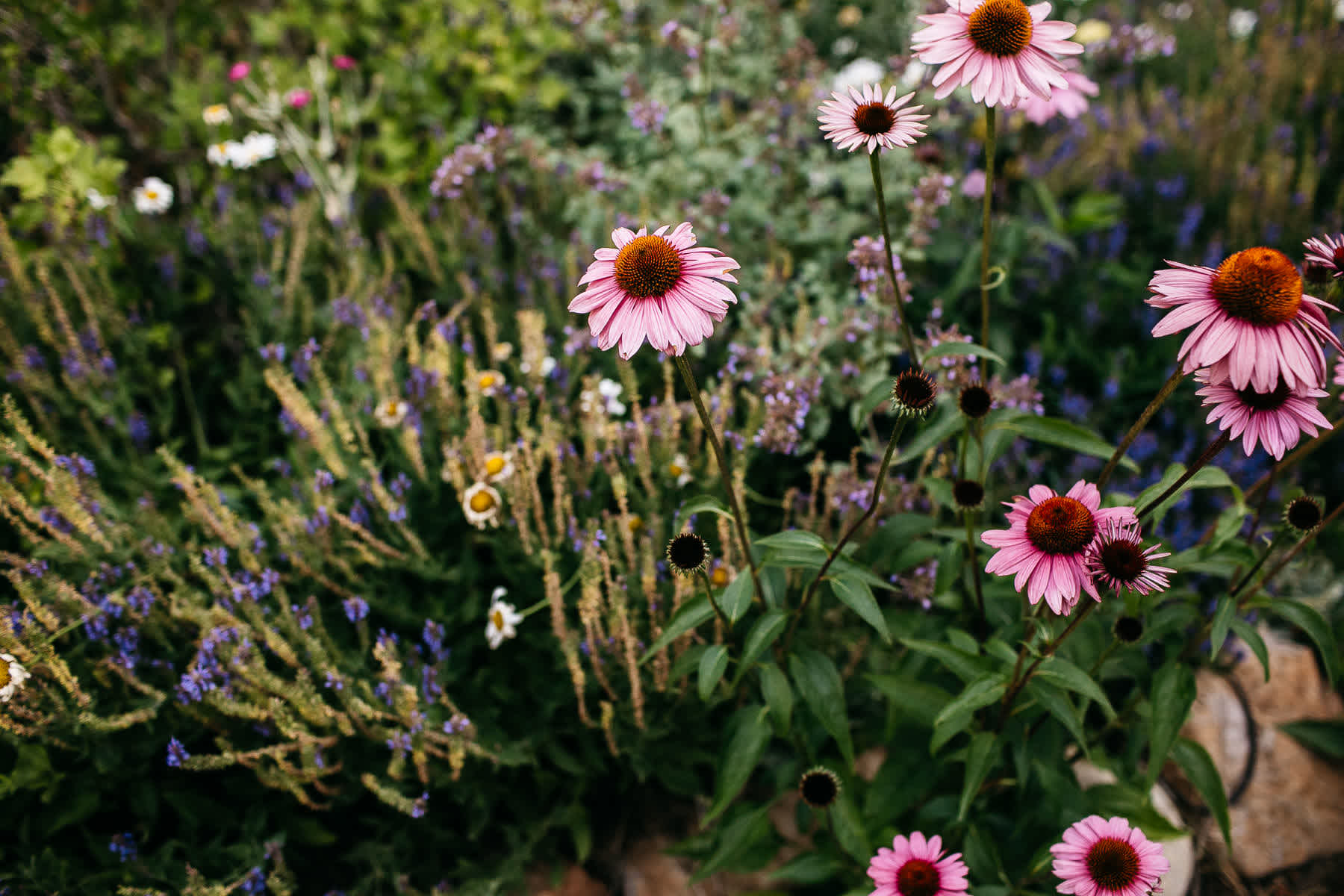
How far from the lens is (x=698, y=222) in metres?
2.93

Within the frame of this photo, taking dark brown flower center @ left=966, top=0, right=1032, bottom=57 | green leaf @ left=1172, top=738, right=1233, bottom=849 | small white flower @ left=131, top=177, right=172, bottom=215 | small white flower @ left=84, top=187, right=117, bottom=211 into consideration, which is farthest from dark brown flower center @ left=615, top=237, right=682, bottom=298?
small white flower @ left=131, top=177, right=172, bottom=215

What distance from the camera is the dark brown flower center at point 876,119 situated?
1.37 m

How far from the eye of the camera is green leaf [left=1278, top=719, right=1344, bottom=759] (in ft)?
7.97

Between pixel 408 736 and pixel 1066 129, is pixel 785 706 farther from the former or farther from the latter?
pixel 1066 129

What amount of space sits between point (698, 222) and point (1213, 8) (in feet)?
17.8

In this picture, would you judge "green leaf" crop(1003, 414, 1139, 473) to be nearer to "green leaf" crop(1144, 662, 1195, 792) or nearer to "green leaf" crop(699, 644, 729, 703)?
"green leaf" crop(1144, 662, 1195, 792)

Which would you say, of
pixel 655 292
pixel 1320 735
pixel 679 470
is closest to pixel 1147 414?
pixel 655 292

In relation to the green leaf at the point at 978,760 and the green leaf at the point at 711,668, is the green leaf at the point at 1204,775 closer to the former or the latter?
the green leaf at the point at 978,760

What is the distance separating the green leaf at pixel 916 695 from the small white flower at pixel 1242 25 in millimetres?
5546

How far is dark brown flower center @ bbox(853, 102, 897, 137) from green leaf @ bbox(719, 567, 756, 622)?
2.66 feet

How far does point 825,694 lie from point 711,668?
0.31 meters

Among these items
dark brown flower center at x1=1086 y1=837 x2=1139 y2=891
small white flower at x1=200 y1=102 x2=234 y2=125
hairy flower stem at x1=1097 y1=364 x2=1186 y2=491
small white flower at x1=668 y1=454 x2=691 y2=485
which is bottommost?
dark brown flower center at x1=1086 y1=837 x2=1139 y2=891

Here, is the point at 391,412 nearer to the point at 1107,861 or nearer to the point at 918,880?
the point at 918,880

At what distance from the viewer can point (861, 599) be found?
149cm
